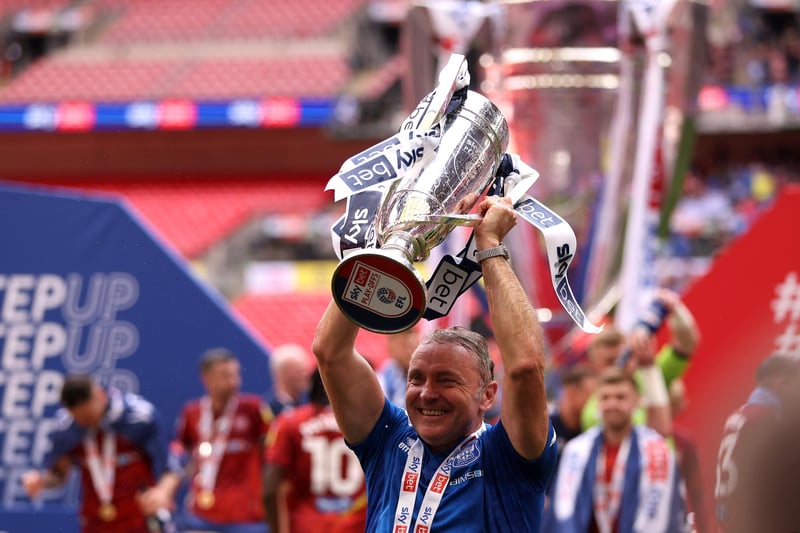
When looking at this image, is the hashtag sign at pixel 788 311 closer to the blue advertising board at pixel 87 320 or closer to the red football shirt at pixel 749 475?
the blue advertising board at pixel 87 320

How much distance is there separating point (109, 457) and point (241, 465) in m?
1.01

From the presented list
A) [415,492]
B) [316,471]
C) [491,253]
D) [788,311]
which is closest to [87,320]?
[316,471]

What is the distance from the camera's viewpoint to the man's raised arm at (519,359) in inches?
107

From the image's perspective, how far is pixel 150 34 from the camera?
23844 millimetres

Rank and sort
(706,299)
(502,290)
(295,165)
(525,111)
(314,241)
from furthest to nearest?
(295,165) → (314,241) → (525,111) → (706,299) → (502,290)

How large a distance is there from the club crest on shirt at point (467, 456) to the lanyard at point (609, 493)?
2300mm

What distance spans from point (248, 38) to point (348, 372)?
20.8 m

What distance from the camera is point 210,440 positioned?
7691 millimetres

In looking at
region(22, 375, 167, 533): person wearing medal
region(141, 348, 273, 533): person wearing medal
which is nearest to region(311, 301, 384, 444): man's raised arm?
region(22, 375, 167, 533): person wearing medal

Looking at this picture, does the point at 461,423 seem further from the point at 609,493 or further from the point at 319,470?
the point at 319,470

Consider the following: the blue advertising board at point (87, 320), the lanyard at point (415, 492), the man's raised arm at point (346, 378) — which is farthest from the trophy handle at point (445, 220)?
the blue advertising board at point (87, 320)

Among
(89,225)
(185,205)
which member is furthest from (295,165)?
(89,225)

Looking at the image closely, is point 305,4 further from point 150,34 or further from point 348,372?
point 348,372

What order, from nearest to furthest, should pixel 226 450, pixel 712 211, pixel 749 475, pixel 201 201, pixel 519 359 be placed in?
1. pixel 749 475
2. pixel 519 359
3. pixel 226 450
4. pixel 712 211
5. pixel 201 201
